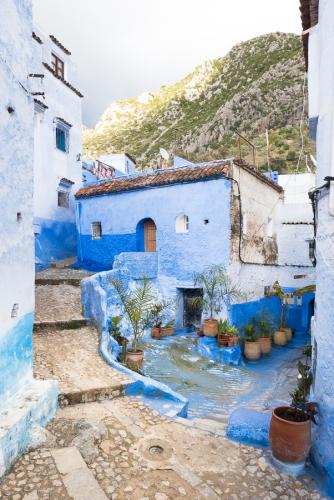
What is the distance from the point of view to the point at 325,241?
527 centimetres

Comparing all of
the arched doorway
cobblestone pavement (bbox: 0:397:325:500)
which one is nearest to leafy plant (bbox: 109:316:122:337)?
cobblestone pavement (bbox: 0:397:325:500)

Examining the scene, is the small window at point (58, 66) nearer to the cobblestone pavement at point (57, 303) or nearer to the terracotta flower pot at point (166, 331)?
the cobblestone pavement at point (57, 303)

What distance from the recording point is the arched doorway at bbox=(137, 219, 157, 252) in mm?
15297

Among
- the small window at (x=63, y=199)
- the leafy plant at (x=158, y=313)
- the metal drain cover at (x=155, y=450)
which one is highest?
the small window at (x=63, y=199)

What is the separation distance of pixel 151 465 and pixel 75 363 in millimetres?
3358

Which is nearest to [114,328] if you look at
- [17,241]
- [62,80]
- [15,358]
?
[15,358]

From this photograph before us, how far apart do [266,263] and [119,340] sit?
8.93m

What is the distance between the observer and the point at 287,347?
1471cm

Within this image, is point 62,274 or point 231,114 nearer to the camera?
point 62,274

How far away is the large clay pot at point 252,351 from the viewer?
12.6 metres

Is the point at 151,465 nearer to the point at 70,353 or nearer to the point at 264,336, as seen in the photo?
the point at 70,353

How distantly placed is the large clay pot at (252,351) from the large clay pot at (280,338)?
2554 mm

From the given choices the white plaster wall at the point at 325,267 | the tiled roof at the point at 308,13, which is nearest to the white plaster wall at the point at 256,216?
the tiled roof at the point at 308,13

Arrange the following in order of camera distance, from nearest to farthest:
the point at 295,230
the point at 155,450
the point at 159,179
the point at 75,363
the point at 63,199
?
the point at 155,450
the point at 75,363
the point at 159,179
the point at 63,199
the point at 295,230
